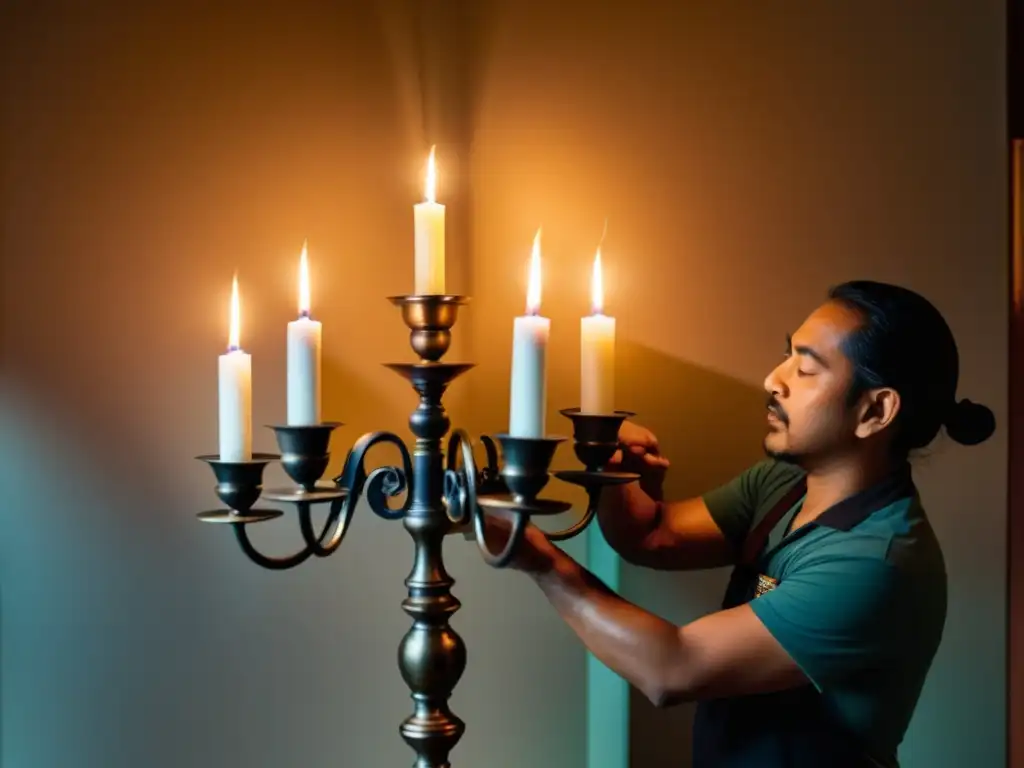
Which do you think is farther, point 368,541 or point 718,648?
point 368,541

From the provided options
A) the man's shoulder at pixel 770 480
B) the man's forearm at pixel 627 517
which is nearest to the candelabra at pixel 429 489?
the man's forearm at pixel 627 517

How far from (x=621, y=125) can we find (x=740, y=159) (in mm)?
156

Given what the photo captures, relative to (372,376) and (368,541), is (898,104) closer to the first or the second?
(372,376)

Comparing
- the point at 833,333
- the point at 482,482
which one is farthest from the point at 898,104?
the point at 482,482

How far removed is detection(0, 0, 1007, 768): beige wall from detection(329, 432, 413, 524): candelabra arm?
0.30m

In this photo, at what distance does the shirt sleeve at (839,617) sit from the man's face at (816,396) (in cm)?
13

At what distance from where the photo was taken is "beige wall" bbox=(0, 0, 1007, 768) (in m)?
1.20

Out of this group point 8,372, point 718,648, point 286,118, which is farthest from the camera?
point 286,118

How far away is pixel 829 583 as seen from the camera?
95cm

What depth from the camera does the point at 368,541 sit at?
1.29 metres

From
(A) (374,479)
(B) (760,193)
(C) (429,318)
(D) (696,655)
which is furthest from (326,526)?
(B) (760,193)

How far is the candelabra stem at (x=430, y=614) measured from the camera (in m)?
0.99

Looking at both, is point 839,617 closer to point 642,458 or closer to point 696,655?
point 696,655

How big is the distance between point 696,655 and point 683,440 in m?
0.43
